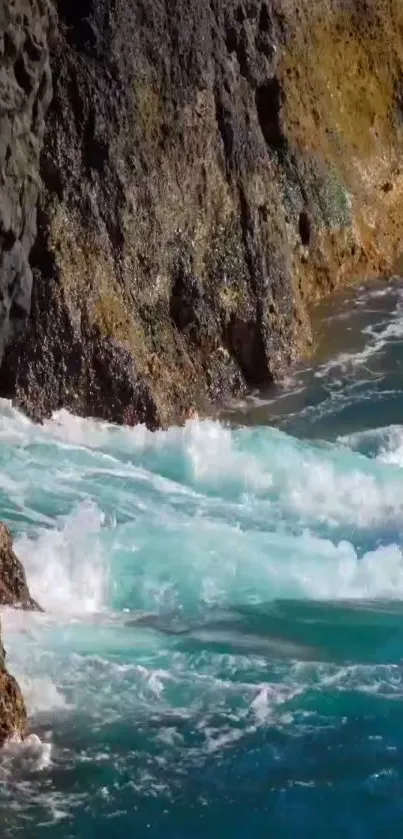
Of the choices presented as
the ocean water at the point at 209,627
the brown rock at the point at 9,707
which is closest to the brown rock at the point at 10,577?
the ocean water at the point at 209,627

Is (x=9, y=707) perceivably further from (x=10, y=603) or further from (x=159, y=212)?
(x=159, y=212)

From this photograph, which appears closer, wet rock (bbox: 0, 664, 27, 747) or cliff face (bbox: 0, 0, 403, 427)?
wet rock (bbox: 0, 664, 27, 747)

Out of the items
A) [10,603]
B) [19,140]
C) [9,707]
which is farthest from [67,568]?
[19,140]

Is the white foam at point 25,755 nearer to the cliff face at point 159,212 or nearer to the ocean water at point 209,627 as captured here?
the ocean water at point 209,627

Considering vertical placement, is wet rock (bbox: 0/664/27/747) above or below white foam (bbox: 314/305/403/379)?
below

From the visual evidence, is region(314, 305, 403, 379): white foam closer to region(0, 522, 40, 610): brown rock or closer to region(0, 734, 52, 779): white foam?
region(0, 522, 40, 610): brown rock

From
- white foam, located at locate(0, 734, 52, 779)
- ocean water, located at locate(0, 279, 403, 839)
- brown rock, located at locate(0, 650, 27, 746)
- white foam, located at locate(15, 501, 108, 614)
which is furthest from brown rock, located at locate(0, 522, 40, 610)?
white foam, located at locate(0, 734, 52, 779)

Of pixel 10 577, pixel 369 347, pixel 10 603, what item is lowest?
pixel 10 603

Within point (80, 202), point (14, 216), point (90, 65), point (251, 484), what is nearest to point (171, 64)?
point (90, 65)
